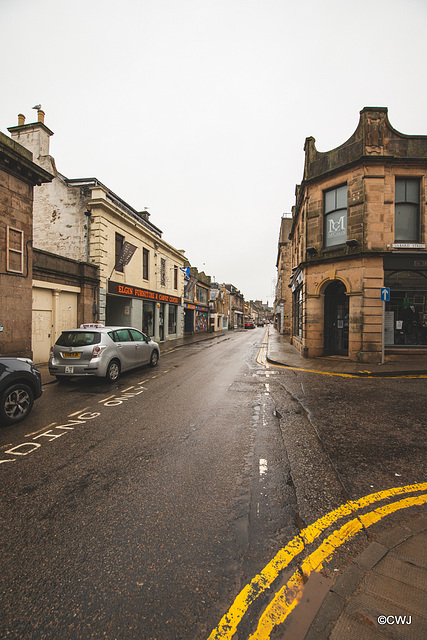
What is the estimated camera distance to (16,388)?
17.6 ft

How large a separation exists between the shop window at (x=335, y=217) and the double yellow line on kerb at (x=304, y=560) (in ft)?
38.2

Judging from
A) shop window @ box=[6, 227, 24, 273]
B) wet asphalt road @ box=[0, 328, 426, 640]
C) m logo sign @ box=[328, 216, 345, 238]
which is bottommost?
wet asphalt road @ box=[0, 328, 426, 640]

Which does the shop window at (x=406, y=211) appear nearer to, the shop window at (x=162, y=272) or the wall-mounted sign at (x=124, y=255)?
the wall-mounted sign at (x=124, y=255)

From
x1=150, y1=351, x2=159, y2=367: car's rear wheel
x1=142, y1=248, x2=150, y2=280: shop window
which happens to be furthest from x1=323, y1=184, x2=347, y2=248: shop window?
x1=142, y1=248, x2=150, y2=280: shop window

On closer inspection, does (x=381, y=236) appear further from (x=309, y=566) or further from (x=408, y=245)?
(x=309, y=566)

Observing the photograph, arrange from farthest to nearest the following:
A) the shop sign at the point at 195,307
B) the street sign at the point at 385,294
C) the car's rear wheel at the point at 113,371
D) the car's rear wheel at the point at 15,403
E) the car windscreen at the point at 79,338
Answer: the shop sign at the point at 195,307 → the street sign at the point at 385,294 → the car's rear wheel at the point at 113,371 → the car windscreen at the point at 79,338 → the car's rear wheel at the point at 15,403

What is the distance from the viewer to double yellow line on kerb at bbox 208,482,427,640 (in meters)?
1.81

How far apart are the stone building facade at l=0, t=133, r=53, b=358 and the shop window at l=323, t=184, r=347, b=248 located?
11.9 meters

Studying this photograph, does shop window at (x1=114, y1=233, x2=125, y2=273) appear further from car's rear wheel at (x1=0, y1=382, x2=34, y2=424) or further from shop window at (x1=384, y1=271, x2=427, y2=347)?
shop window at (x1=384, y1=271, x2=427, y2=347)

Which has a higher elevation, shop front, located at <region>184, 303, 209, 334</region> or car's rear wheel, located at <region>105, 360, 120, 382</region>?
shop front, located at <region>184, 303, 209, 334</region>

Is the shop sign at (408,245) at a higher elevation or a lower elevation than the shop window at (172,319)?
higher

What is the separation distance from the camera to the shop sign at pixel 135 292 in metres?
16.8

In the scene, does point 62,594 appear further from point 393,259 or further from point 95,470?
point 393,259

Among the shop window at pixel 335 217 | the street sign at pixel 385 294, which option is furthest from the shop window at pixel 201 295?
the street sign at pixel 385 294
